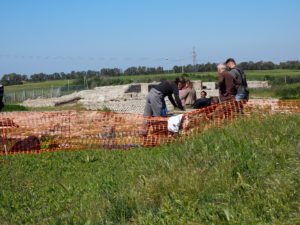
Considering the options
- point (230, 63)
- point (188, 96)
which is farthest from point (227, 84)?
point (188, 96)

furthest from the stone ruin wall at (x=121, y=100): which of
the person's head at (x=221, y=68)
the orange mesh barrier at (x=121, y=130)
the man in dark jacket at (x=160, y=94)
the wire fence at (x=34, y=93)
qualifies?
the wire fence at (x=34, y=93)

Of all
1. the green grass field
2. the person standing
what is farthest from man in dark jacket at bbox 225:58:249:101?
the person standing

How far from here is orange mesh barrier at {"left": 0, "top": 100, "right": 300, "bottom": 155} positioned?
9830mm

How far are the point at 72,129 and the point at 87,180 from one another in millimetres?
5135

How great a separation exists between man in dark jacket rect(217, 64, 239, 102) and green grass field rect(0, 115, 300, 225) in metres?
2.41

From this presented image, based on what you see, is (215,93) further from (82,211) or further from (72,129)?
(82,211)

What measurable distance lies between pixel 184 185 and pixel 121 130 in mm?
6506

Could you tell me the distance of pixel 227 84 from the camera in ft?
34.9

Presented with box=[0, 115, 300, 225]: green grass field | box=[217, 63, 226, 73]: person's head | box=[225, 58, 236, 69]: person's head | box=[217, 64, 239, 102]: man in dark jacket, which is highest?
box=[225, 58, 236, 69]: person's head

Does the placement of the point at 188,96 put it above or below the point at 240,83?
below

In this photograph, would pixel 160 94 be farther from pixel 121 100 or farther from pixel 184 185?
pixel 121 100

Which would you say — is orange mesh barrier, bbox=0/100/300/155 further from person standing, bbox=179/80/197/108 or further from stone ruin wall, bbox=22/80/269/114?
stone ruin wall, bbox=22/80/269/114

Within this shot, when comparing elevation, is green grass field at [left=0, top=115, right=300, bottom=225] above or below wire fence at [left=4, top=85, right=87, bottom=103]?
below

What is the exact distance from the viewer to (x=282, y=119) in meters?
8.06
